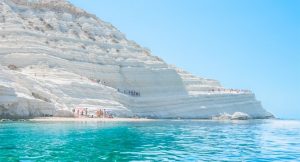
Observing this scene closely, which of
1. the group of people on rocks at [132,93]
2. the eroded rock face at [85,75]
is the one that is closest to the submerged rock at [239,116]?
the eroded rock face at [85,75]

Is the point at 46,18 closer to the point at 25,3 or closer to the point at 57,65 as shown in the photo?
the point at 25,3

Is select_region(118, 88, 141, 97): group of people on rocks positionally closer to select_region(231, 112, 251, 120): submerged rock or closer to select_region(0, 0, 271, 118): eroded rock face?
select_region(0, 0, 271, 118): eroded rock face

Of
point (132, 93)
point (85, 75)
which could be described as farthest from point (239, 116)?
point (85, 75)

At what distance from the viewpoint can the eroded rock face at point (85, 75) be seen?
5306cm

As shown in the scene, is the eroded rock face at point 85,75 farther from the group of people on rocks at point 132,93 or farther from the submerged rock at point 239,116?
the submerged rock at point 239,116

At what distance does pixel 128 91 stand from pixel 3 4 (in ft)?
101

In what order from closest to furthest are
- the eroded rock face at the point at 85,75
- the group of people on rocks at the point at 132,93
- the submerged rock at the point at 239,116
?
1. the eroded rock face at the point at 85,75
2. the group of people on rocks at the point at 132,93
3. the submerged rock at the point at 239,116

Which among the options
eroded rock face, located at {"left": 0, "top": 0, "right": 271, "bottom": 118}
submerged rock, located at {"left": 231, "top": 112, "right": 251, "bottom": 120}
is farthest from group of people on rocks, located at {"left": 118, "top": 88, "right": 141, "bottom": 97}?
submerged rock, located at {"left": 231, "top": 112, "right": 251, "bottom": 120}

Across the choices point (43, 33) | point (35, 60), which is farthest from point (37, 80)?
point (43, 33)

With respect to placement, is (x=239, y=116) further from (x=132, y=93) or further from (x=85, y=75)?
(x=85, y=75)

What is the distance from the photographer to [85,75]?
68.9 meters

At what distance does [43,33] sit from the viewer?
73562 millimetres

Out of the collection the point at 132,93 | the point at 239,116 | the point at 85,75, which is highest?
the point at 85,75

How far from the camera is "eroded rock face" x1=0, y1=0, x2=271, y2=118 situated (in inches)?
2089
